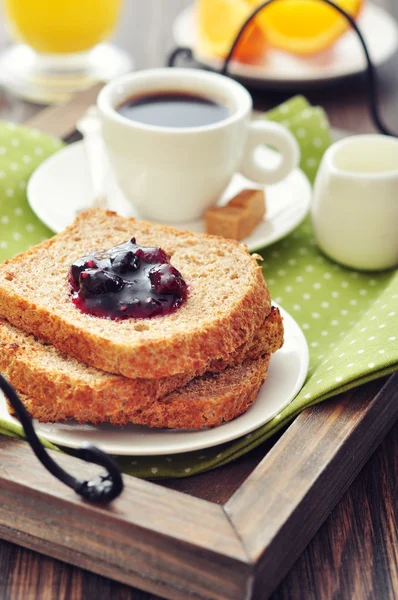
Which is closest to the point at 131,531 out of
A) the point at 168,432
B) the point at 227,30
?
the point at 168,432

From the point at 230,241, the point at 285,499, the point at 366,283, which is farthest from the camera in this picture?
the point at 366,283

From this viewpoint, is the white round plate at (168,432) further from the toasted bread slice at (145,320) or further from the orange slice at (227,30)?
the orange slice at (227,30)

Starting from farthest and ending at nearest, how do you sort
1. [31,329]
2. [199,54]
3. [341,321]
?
[199,54] → [341,321] → [31,329]

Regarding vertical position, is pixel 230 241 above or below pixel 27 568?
above

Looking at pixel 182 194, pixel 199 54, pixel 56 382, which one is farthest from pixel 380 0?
pixel 56 382

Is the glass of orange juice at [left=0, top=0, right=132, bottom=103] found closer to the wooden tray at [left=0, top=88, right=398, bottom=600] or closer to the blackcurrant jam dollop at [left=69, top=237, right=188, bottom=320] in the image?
the blackcurrant jam dollop at [left=69, top=237, right=188, bottom=320]

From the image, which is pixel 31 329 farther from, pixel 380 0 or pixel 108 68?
pixel 380 0
